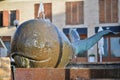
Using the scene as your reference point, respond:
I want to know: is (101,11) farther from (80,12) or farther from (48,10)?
(48,10)

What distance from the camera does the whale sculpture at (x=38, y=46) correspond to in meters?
7.98

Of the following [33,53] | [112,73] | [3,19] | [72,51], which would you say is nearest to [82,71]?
[112,73]

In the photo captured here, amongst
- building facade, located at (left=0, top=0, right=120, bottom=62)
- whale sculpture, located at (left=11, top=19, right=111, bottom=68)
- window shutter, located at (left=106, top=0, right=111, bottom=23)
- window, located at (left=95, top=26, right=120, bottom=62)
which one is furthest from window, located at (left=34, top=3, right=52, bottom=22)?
whale sculpture, located at (left=11, top=19, right=111, bottom=68)

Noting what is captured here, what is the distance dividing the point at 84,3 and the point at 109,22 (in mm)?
3000

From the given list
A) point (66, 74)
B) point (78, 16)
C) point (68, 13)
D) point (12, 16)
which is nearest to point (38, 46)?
point (66, 74)

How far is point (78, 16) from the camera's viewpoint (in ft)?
122

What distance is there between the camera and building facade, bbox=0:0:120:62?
35875mm

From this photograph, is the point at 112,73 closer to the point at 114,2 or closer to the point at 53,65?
the point at 53,65

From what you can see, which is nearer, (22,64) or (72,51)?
(22,64)

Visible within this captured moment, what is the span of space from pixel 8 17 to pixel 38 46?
3179 cm

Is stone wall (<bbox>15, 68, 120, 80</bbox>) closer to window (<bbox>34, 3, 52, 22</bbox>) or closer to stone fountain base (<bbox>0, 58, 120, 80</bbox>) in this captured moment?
stone fountain base (<bbox>0, 58, 120, 80</bbox>)

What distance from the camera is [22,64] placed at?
8070mm

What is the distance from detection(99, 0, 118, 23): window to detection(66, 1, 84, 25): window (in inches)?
68.1

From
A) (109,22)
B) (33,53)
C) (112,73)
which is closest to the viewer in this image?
(112,73)
